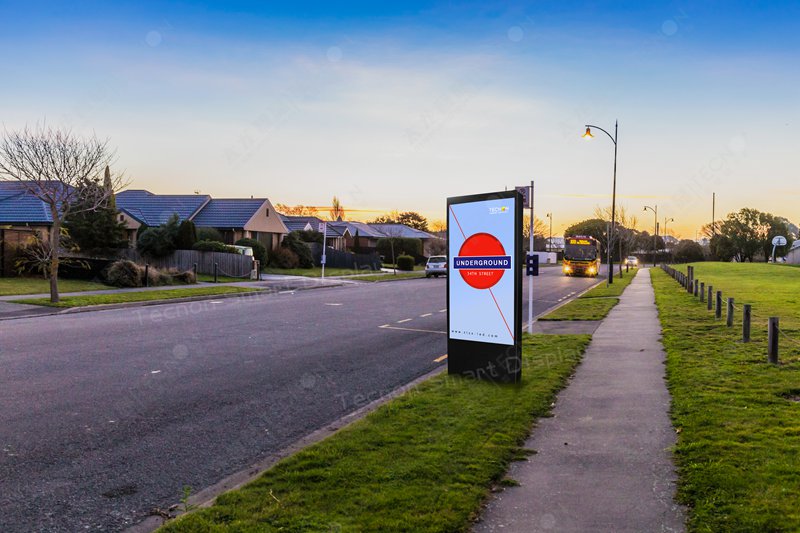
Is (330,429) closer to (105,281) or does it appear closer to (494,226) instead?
(494,226)

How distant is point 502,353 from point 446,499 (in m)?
4.27

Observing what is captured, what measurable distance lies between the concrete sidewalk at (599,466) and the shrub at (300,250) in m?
41.4

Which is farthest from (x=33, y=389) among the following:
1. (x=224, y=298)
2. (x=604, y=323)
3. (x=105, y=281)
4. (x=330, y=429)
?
(x=105, y=281)

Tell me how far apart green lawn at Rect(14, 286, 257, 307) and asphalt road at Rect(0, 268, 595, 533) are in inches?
148

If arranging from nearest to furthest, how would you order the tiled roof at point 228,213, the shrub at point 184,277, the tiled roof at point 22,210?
the shrub at point 184,277
the tiled roof at point 22,210
the tiled roof at point 228,213

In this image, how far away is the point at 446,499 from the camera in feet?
15.4

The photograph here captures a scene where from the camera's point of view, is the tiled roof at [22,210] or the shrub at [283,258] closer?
the tiled roof at [22,210]

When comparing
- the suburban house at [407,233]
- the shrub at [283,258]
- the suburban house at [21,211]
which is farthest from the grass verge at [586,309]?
the suburban house at [407,233]

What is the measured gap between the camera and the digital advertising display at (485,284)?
857cm

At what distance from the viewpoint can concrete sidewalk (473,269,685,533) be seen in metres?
4.44

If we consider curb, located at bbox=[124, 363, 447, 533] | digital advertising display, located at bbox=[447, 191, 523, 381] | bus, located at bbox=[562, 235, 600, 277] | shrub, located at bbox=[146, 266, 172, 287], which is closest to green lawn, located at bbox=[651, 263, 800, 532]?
digital advertising display, located at bbox=[447, 191, 523, 381]

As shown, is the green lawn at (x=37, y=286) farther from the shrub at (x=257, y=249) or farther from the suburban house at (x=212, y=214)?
the suburban house at (x=212, y=214)

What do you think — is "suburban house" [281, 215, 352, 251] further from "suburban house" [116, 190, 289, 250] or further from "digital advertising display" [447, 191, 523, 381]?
"digital advertising display" [447, 191, 523, 381]

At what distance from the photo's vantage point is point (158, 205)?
5316 centimetres
